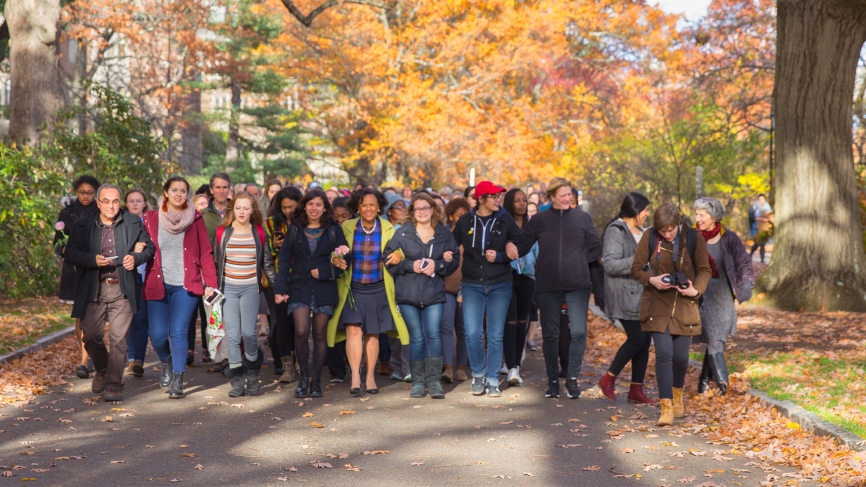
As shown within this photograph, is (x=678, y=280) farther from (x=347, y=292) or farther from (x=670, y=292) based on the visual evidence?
(x=347, y=292)

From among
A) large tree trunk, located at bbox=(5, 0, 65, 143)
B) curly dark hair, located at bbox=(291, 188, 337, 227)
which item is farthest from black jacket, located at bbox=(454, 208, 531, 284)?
large tree trunk, located at bbox=(5, 0, 65, 143)

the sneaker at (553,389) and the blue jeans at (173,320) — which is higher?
the blue jeans at (173,320)

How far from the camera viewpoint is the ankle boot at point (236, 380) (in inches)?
378

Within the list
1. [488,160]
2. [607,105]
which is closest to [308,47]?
[488,160]

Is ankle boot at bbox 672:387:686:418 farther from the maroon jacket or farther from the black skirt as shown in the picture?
the maroon jacket

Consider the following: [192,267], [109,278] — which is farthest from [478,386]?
[109,278]

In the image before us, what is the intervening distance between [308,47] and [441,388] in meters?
24.8

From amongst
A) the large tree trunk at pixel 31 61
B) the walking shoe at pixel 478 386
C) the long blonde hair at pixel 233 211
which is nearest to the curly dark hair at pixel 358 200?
the long blonde hair at pixel 233 211

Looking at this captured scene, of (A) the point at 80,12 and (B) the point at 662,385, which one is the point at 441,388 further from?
(A) the point at 80,12

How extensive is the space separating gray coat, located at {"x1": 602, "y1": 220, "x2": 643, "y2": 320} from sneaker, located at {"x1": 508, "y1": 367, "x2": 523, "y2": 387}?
145 cm

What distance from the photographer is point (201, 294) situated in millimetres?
9742

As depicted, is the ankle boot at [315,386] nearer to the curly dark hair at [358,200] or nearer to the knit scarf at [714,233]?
the curly dark hair at [358,200]

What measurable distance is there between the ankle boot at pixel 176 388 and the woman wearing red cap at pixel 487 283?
2.68m

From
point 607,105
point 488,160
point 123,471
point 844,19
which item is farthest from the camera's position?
point 607,105
